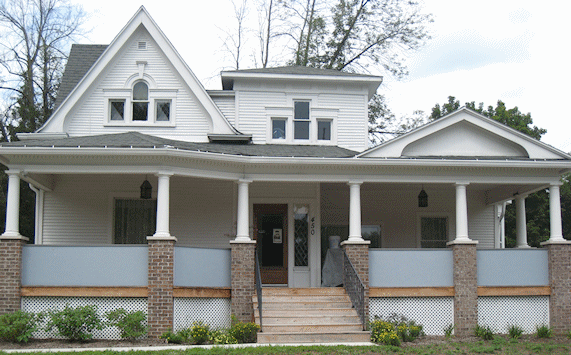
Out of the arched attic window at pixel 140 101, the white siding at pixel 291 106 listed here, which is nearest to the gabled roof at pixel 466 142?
the white siding at pixel 291 106

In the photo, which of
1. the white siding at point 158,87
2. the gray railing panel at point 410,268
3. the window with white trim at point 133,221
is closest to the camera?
the gray railing panel at point 410,268

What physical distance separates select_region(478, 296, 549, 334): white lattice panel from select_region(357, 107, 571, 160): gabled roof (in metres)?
3.33

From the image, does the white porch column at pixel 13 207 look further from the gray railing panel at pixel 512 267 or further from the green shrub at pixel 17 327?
the gray railing panel at pixel 512 267

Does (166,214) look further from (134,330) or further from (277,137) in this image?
(277,137)

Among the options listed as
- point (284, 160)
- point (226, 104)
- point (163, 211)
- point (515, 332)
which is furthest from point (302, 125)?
point (515, 332)

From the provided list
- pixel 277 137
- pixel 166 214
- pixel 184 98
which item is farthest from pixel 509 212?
pixel 166 214

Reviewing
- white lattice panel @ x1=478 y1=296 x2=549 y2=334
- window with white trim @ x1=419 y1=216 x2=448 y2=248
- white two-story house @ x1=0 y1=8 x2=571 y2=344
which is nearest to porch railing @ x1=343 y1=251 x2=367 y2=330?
white two-story house @ x1=0 y1=8 x2=571 y2=344

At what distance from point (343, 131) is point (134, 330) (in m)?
8.41

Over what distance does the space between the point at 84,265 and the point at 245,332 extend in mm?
3665

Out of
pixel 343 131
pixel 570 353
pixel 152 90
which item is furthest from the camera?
pixel 343 131

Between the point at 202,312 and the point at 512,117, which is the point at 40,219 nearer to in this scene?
the point at 202,312

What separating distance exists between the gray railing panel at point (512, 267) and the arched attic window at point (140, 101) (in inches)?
363

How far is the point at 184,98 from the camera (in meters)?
17.7

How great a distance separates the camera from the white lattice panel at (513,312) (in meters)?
15.2
